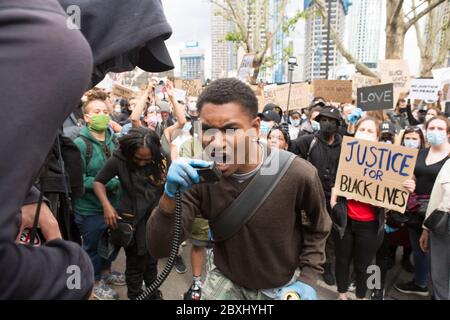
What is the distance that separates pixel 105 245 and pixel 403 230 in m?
3.46

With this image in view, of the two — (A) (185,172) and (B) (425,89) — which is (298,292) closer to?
(A) (185,172)

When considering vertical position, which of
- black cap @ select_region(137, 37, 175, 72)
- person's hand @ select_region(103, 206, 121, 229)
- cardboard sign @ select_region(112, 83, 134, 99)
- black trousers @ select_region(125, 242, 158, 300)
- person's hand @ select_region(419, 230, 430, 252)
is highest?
cardboard sign @ select_region(112, 83, 134, 99)

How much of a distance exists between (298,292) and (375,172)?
208 cm

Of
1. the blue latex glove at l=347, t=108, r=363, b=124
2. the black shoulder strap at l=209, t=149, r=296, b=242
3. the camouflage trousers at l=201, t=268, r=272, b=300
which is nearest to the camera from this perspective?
the black shoulder strap at l=209, t=149, r=296, b=242

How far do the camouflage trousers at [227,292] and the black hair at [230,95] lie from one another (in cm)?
92

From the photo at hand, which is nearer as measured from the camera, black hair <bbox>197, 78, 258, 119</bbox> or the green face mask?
black hair <bbox>197, 78, 258, 119</bbox>

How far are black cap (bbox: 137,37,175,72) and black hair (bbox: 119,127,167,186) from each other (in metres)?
2.19

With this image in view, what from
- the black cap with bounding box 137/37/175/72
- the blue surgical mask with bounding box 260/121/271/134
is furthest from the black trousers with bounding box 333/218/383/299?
the black cap with bounding box 137/37/175/72

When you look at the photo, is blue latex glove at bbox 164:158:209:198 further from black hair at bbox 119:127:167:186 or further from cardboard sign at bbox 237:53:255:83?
cardboard sign at bbox 237:53:255:83

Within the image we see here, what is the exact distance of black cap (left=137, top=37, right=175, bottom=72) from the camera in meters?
1.09

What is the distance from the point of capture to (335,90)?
27.0 ft

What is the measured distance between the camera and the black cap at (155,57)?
1.09 meters

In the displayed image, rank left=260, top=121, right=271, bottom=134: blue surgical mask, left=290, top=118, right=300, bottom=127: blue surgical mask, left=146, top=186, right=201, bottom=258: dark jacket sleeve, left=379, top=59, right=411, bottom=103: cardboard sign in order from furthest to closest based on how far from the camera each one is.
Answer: left=379, top=59, right=411, bottom=103: cardboard sign < left=290, top=118, right=300, bottom=127: blue surgical mask < left=260, top=121, right=271, bottom=134: blue surgical mask < left=146, top=186, right=201, bottom=258: dark jacket sleeve
